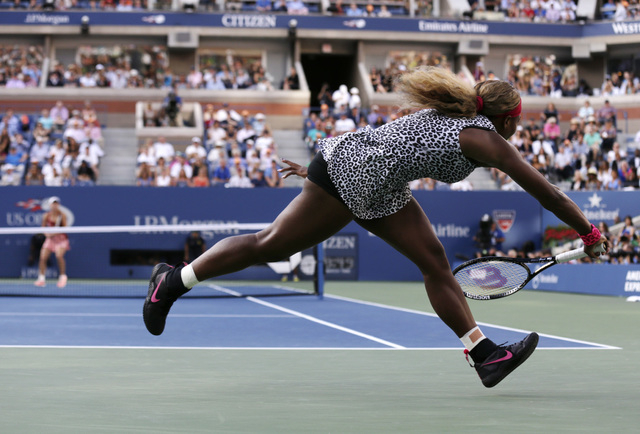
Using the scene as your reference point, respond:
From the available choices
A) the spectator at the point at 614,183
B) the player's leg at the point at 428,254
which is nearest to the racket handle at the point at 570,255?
the player's leg at the point at 428,254

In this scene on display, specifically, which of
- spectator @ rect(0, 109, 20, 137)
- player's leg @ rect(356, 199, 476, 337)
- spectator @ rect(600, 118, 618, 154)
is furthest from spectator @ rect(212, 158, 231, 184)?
player's leg @ rect(356, 199, 476, 337)

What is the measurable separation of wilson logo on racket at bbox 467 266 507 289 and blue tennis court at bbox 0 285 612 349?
247 cm

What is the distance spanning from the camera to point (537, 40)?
34.4 m

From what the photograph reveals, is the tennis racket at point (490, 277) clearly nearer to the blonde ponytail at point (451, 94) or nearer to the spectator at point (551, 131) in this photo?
the blonde ponytail at point (451, 94)

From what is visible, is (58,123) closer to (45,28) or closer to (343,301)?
(45,28)

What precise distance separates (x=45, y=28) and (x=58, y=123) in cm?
759

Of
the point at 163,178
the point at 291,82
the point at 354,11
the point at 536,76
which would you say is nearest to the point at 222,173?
the point at 163,178

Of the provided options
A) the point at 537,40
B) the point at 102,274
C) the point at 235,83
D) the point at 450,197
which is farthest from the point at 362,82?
the point at 102,274

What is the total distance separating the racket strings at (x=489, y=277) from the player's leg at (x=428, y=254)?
41cm

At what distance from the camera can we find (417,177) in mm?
4965

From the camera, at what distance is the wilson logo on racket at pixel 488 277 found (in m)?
5.67

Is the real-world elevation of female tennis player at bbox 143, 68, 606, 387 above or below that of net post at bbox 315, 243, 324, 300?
above

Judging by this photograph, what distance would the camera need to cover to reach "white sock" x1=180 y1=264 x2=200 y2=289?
5.32 meters

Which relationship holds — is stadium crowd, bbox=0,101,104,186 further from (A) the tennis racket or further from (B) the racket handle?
(B) the racket handle
